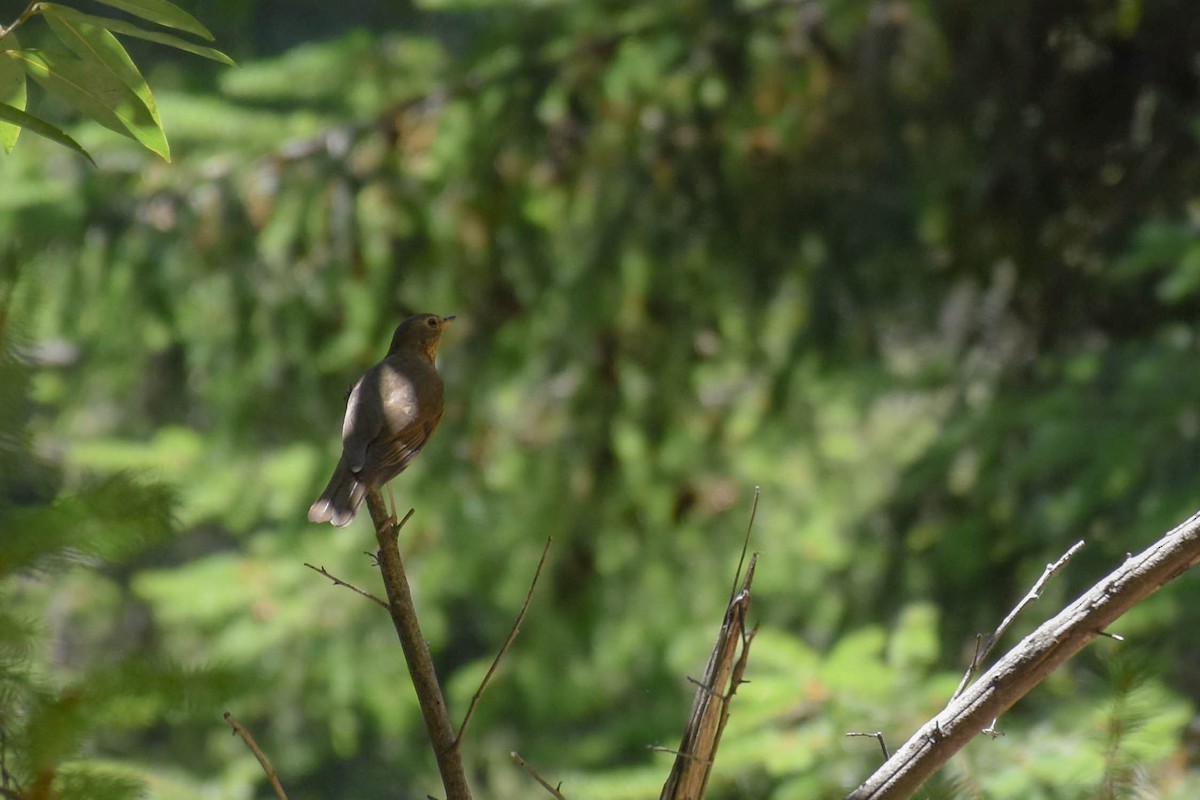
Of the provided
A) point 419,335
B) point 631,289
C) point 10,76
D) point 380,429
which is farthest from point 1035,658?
point 631,289

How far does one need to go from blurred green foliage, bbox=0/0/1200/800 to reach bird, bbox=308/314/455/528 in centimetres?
205

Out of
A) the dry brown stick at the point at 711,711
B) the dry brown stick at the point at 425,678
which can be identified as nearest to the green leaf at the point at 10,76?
the dry brown stick at the point at 425,678

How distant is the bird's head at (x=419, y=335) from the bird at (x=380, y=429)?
164 mm

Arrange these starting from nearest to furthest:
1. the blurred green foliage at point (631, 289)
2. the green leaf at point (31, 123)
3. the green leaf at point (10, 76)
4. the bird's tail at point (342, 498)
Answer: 1. the green leaf at point (31, 123)
2. the green leaf at point (10, 76)
3. the bird's tail at point (342, 498)
4. the blurred green foliage at point (631, 289)

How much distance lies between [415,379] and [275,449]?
2.53 metres

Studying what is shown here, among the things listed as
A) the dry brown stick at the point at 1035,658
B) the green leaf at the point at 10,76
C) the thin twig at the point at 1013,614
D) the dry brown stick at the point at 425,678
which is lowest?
the dry brown stick at the point at 1035,658

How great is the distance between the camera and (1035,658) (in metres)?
0.76

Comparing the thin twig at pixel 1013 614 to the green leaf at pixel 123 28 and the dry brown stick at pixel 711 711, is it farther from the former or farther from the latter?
the green leaf at pixel 123 28

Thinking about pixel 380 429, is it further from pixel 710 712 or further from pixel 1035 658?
pixel 1035 658

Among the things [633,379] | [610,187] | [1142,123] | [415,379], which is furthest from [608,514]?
[415,379]

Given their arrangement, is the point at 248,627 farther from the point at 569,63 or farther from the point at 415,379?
the point at 415,379

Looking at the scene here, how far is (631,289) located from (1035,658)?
2.73 m

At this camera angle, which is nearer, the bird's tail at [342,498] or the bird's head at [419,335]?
the bird's tail at [342,498]

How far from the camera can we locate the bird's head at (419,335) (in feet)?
4.93
